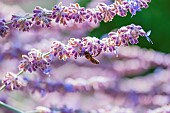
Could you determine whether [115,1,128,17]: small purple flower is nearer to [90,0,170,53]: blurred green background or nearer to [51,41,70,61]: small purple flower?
[51,41,70,61]: small purple flower

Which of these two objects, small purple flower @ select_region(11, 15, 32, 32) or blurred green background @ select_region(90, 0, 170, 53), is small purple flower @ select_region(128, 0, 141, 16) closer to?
small purple flower @ select_region(11, 15, 32, 32)

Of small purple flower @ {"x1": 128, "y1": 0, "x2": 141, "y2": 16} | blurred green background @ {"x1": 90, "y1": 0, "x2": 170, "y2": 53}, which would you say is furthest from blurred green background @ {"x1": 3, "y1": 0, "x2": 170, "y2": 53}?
small purple flower @ {"x1": 128, "y1": 0, "x2": 141, "y2": 16}

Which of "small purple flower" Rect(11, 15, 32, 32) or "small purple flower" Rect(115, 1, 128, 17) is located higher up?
"small purple flower" Rect(115, 1, 128, 17)

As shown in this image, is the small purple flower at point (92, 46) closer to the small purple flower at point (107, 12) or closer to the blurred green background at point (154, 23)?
the small purple flower at point (107, 12)

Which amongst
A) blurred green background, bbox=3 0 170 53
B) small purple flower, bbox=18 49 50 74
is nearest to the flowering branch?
small purple flower, bbox=18 49 50 74

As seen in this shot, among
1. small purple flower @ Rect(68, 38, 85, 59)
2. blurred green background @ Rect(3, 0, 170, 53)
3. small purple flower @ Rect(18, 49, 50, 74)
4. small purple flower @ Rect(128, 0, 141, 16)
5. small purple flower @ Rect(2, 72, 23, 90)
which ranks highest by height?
blurred green background @ Rect(3, 0, 170, 53)

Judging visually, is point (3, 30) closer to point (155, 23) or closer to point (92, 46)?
point (92, 46)

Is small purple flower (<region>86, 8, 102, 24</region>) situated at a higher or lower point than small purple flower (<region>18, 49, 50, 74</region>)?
higher

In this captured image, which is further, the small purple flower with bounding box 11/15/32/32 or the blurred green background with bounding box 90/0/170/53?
the blurred green background with bounding box 90/0/170/53

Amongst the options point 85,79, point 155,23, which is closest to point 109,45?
point 85,79

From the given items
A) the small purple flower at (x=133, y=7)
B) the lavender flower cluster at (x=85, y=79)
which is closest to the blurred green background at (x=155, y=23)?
the lavender flower cluster at (x=85, y=79)

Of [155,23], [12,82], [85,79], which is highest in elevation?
[155,23]
